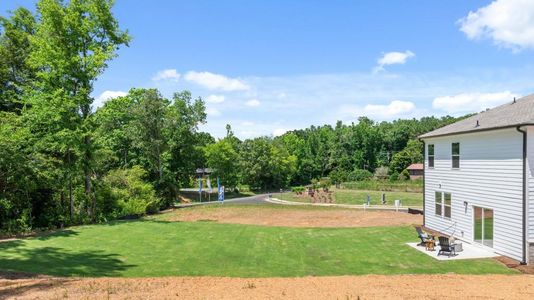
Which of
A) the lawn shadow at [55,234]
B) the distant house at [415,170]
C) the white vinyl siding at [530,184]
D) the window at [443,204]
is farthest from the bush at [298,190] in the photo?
the white vinyl siding at [530,184]

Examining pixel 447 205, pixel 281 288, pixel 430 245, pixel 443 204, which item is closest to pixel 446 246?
pixel 430 245

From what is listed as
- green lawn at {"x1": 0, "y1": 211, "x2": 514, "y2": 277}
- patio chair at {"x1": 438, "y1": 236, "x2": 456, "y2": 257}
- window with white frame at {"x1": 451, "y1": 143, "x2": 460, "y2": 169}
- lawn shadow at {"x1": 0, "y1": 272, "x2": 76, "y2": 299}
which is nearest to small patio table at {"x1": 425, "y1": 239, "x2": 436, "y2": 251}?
patio chair at {"x1": 438, "y1": 236, "x2": 456, "y2": 257}

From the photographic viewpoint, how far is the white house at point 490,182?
44.3ft

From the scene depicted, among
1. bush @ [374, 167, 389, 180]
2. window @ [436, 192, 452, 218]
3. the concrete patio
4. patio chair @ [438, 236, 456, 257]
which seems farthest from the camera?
bush @ [374, 167, 389, 180]

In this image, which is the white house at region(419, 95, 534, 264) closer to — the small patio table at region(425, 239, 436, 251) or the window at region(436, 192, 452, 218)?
the window at region(436, 192, 452, 218)

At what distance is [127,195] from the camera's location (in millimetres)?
31938

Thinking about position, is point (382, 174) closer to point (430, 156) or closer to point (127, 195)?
point (127, 195)

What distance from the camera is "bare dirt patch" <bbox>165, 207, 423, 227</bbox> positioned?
25.7 metres

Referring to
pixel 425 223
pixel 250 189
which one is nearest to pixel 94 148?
pixel 425 223

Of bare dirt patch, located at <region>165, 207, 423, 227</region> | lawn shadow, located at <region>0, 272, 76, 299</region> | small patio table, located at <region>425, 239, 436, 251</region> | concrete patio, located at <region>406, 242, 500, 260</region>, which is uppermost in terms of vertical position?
lawn shadow, located at <region>0, 272, 76, 299</region>

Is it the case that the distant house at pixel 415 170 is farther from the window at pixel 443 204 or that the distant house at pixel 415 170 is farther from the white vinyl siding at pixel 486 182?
the white vinyl siding at pixel 486 182

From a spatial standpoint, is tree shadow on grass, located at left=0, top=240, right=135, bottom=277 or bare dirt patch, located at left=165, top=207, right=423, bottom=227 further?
bare dirt patch, located at left=165, top=207, right=423, bottom=227

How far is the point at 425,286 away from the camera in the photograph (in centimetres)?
1047

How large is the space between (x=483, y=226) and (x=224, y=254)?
11263mm
